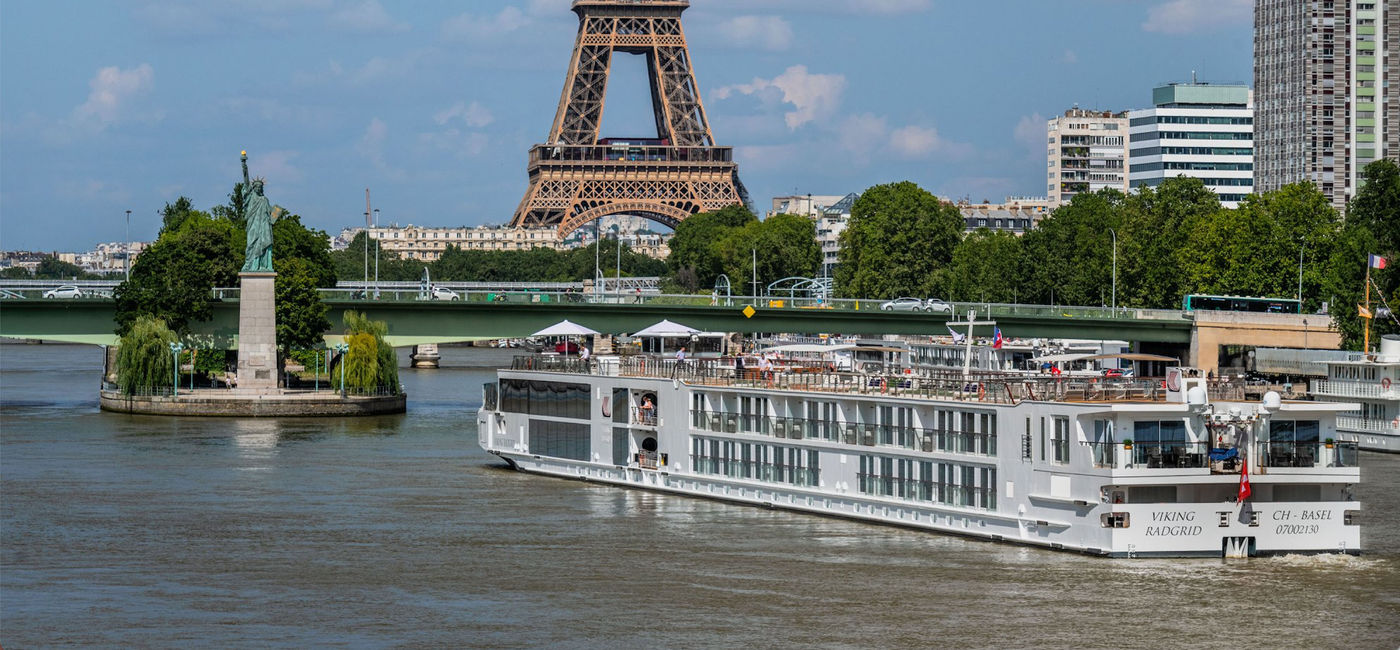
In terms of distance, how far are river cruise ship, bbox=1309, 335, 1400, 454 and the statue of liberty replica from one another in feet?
108

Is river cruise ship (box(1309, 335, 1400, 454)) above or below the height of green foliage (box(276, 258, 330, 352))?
below

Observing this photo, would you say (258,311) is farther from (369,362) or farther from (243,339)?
(369,362)

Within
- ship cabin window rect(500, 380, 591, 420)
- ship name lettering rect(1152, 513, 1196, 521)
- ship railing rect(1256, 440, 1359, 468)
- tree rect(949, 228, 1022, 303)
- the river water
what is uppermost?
tree rect(949, 228, 1022, 303)

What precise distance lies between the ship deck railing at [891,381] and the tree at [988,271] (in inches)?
2152

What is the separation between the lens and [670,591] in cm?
3183

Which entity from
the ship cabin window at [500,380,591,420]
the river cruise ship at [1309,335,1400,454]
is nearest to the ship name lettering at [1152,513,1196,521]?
the ship cabin window at [500,380,591,420]

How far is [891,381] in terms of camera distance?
39.2 meters

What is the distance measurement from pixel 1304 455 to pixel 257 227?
43.6 meters

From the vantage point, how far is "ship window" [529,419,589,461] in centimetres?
4669

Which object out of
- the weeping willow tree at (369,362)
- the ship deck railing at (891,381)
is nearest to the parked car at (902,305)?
the weeping willow tree at (369,362)

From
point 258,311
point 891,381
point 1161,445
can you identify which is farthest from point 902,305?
point 1161,445

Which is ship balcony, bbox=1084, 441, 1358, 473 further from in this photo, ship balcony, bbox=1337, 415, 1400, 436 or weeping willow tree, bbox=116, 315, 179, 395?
weeping willow tree, bbox=116, 315, 179, 395

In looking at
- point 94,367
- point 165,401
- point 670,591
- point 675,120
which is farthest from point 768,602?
point 675,120

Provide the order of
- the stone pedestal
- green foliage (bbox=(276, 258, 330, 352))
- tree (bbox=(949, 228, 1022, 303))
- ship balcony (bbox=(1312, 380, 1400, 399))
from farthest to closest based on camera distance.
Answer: tree (bbox=(949, 228, 1022, 303)) → green foliage (bbox=(276, 258, 330, 352)) → the stone pedestal → ship balcony (bbox=(1312, 380, 1400, 399))
